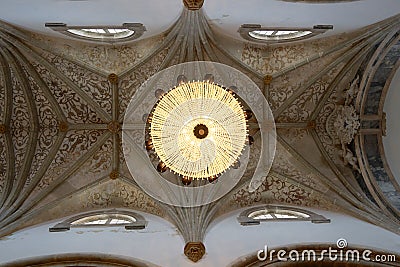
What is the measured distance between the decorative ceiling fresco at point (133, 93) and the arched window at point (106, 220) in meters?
0.37

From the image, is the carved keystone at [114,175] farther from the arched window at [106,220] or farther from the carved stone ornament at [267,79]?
the carved stone ornament at [267,79]

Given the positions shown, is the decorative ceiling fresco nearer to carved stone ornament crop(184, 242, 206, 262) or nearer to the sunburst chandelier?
carved stone ornament crop(184, 242, 206, 262)

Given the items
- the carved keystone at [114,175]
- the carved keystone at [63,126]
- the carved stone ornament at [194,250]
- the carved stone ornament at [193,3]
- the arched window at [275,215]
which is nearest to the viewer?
the carved stone ornament at [193,3]

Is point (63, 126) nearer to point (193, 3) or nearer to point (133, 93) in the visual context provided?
point (133, 93)

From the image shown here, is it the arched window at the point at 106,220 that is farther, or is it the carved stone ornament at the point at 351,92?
the carved stone ornament at the point at 351,92

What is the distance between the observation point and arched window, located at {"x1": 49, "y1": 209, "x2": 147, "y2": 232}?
1096 cm

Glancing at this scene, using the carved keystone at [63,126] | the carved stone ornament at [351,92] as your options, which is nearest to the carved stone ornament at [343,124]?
the carved stone ornament at [351,92]

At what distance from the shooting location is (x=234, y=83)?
42.9 feet

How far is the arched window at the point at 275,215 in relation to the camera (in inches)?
437

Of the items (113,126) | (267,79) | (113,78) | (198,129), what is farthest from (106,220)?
(267,79)

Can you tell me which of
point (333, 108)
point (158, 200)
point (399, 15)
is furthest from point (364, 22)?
point (158, 200)

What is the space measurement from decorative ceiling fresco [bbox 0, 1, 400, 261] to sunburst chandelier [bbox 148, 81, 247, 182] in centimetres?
351

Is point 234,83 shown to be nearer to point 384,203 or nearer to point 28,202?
point 384,203

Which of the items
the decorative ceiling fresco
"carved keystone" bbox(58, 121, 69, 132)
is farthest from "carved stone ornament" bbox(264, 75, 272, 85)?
"carved keystone" bbox(58, 121, 69, 132)
